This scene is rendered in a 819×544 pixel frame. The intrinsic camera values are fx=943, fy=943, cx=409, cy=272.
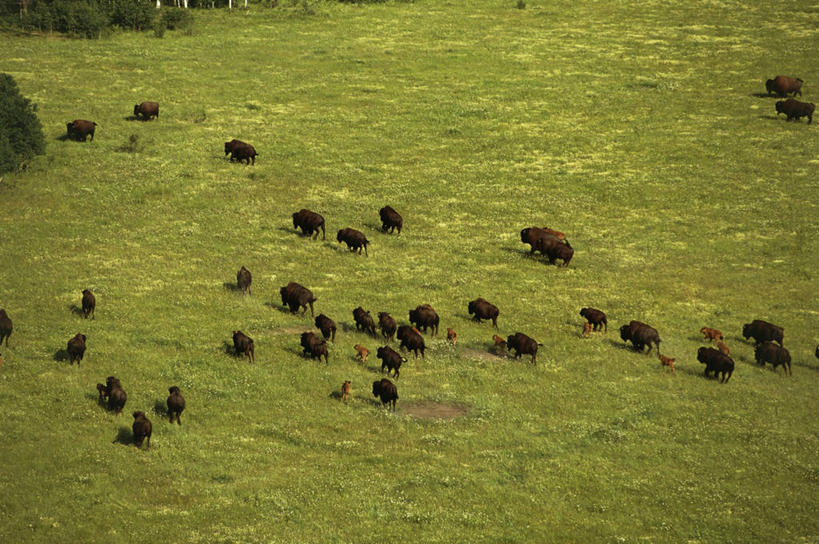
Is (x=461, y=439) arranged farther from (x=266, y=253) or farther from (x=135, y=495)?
(x=266, y=253)

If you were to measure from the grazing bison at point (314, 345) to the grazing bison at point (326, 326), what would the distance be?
3.28ft

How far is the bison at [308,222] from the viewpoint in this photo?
44719mm

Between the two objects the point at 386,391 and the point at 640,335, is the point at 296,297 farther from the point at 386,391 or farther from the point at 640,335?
the point at 640,335

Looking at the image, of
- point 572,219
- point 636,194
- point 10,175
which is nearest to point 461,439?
point 572,219

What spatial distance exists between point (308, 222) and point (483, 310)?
1165 cm

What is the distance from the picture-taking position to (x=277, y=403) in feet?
97.9

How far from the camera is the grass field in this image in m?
25.2

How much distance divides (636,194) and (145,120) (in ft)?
99.8

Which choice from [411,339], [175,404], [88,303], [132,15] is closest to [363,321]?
[411,339]

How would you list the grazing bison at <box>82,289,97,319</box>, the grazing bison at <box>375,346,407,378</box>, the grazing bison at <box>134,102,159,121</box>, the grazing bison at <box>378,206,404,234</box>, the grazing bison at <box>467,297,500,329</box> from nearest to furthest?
the grazing bison at <box>375,346,407,378</box> < the grazing bison at <box>82,289,97,319</box> < the grazing bison at <box>467,297,500,329</box> < the grazing bison at <box>378,206,404,234</box> < the grazing bison at <box>134,102,159,121</box>

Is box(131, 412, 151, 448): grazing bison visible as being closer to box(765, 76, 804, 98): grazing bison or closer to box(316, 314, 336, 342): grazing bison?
box(316, 314, 336, 342): grazing bison

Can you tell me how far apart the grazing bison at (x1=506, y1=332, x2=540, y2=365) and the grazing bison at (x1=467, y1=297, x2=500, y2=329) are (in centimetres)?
254

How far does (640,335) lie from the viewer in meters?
35.6

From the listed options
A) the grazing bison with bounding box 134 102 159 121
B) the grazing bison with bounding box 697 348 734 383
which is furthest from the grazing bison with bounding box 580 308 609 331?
the grazing bison with bounding box 134 102 159 121
